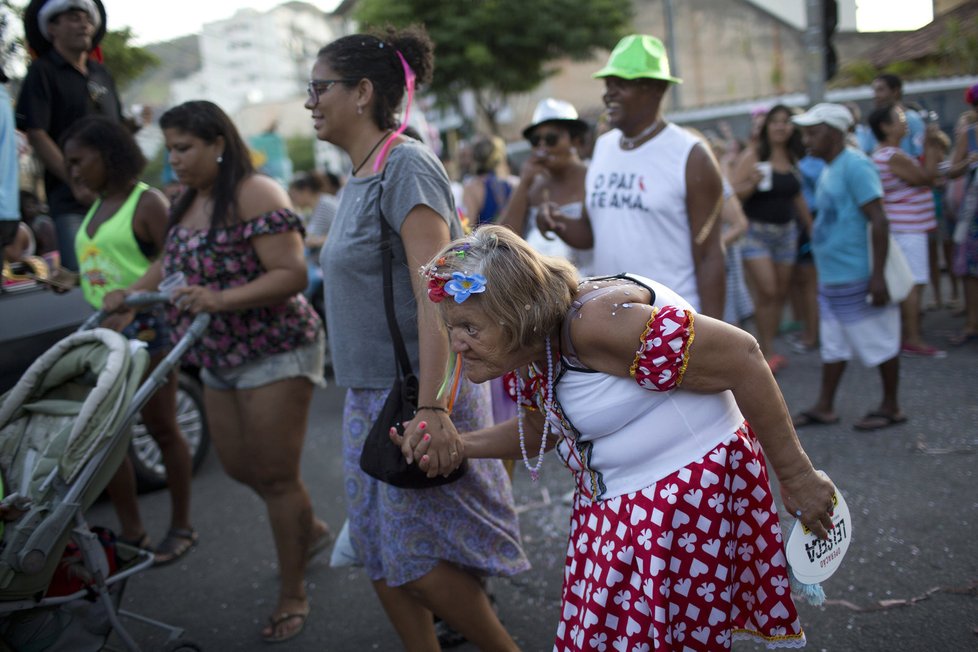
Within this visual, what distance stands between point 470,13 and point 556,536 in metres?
22.1

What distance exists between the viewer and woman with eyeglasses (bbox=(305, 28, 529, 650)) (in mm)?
2570

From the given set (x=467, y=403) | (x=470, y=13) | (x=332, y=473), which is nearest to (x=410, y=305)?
(x=467, y=403)

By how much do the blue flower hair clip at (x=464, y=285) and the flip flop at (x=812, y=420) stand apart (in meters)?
4.00

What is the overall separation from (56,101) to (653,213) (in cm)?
373

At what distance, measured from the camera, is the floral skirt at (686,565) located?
6.44 ft

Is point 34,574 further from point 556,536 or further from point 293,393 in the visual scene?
point 556,536

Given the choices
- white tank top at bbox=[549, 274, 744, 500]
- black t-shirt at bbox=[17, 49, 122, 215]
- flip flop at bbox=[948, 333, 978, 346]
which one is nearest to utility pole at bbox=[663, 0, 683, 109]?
flip flop at bbox=[948, 333, 978, 346]

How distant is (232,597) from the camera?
12.6ft

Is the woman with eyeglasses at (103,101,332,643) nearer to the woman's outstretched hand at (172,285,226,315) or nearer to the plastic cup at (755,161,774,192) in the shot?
the woman's outstretched hand at (172,285,226,315)

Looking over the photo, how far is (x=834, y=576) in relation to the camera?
133 inches

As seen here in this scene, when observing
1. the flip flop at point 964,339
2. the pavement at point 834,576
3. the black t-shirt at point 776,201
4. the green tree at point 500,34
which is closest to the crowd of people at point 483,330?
the pavement at point 834,576

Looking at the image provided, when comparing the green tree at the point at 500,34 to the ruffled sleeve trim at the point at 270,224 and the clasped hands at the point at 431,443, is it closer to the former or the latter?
the ruffled sleeve trim at the point at 270,224

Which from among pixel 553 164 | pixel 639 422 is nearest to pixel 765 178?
pixel 553 164

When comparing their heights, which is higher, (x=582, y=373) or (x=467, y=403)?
(x=582, y=373)
